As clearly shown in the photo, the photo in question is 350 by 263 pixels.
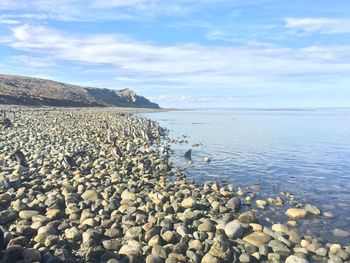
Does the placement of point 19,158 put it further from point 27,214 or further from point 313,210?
point 313,210

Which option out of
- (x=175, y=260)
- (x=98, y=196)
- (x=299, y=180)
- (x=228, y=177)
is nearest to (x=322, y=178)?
(x=299, y=180)

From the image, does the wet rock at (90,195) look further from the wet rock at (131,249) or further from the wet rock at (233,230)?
the wet rock at (233,230)

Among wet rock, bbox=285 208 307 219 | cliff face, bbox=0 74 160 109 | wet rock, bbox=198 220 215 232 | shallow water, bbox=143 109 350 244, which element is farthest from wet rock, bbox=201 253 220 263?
cliff face, bbox=0 74 160 109

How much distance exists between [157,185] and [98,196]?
10.1 feet

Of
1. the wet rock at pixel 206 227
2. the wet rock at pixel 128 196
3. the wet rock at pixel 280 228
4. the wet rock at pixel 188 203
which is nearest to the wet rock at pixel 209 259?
the wet rock at pixel 206 227

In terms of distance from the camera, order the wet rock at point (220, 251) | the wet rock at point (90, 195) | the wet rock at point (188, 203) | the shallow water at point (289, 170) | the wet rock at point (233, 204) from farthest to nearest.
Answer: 1. the shallow water at point (289, 170)
2. the wet rock at point (233, 204)
3. the wet rock at point (90, 195)
4. the wet rock at point (188, 203)
5. the wet rock at point (220, 251)

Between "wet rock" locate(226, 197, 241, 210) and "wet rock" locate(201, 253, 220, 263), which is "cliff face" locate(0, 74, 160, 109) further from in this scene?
"wet rock" locate(201, 253, 220, 263)

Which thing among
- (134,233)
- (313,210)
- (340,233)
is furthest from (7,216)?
(313,210)

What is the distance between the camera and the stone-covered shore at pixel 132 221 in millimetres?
9281

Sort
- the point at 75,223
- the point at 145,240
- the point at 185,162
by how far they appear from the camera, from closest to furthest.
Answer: the point at 145,240
the point at 75,223
the point at 185,162

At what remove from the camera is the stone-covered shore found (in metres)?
9.28

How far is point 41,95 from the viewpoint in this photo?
99625 millimetres

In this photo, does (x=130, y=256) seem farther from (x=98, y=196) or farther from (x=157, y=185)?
(x=157, y=185)

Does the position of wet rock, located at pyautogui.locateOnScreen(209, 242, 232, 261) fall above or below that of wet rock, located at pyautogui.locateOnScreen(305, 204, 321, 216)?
above
